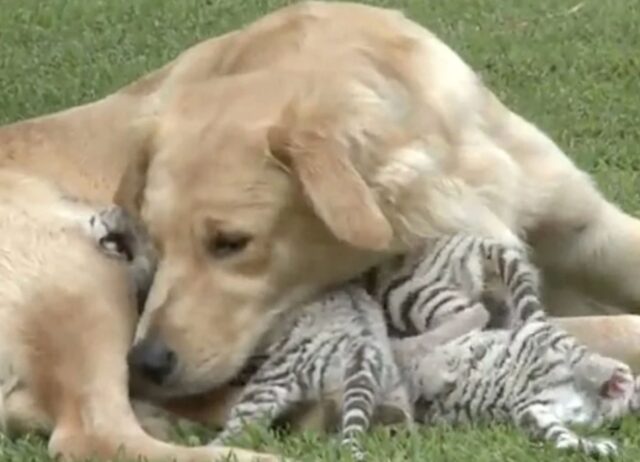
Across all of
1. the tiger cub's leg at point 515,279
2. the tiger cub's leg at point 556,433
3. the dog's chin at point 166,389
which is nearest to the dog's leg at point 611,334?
the tiger cub's leg at point 515,279

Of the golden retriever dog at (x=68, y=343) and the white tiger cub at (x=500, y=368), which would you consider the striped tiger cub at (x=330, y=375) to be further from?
the golden retriever dog at (x=68, y=343)

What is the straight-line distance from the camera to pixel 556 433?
2.88 metres

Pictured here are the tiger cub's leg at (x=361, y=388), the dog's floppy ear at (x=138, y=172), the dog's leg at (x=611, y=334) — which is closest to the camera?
the tiger cub's leg at (x=361, y=388)

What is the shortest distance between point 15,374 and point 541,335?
3.50ft

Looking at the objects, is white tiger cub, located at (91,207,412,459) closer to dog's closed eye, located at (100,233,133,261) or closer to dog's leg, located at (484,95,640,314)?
dog's closed eye, located at (100,233,133,261)

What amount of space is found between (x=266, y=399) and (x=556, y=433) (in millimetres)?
572

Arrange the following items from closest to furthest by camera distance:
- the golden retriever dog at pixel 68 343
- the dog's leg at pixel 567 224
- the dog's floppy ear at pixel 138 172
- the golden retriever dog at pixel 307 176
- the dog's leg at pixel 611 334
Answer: the golden retriever dog at pixel 68 343 < the golden retriever dog at pixel 307 176 < the dog's leg at pixel 611 334 < the dog's floppy ear at pixel 138 172 < the dog's leg at pixel 567 224

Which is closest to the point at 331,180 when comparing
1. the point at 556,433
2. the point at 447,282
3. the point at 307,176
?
the point at 307,176

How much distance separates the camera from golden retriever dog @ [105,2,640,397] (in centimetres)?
321

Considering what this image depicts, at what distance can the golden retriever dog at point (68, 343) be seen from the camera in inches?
122

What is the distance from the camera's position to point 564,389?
302cm

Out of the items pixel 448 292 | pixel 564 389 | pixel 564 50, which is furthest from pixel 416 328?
pixel 564 50

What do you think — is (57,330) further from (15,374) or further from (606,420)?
(606,420)

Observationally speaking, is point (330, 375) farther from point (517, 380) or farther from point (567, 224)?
point (567, 224)
